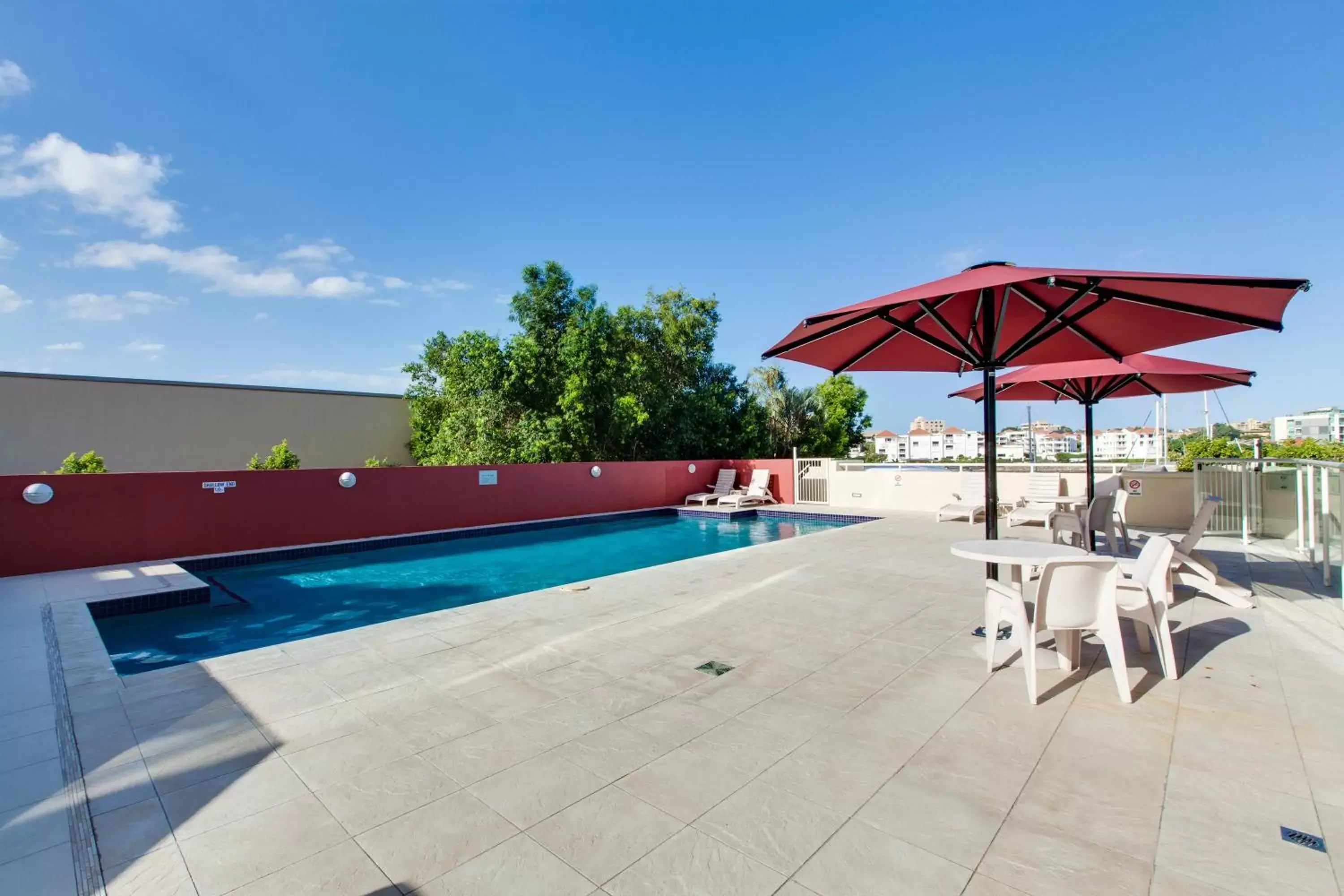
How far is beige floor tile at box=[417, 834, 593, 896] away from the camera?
1.71 metres

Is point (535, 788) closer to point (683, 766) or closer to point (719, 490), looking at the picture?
point (683, 766)

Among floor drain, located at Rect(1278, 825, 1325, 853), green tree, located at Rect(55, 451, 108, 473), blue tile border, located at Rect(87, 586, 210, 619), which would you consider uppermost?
green tree, located at Rect(55, 451, 108, 473)

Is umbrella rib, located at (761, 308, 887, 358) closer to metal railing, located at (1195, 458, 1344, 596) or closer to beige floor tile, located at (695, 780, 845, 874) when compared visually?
beige floor tile, located at (695, 780, 845, 874)

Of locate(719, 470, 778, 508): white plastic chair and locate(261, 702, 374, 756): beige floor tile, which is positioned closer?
locate(261, 702, 374, 756): beige floor tile

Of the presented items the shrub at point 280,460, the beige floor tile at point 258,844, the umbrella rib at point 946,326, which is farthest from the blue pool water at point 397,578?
the shrub at point 280,460

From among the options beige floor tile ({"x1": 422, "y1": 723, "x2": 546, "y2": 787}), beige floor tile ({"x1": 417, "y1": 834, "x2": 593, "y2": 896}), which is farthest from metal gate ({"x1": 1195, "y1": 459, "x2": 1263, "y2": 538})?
beige floor tile ({"x1": 417, "y1": 834, "x2": 593, "y2": 896})

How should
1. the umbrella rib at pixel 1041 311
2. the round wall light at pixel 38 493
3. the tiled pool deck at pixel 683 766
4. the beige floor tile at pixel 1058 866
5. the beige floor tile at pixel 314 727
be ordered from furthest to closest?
the round wall light at pixel 38 493 < the umbrella rib at pixel 1041 311 < the beige floor tile at pixel 314 727 < the tiled pool deck at pixel 683 766 < the beige floor tile at pixel 1058 866

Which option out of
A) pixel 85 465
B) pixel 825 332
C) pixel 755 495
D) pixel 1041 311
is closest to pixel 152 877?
pixel 825 332

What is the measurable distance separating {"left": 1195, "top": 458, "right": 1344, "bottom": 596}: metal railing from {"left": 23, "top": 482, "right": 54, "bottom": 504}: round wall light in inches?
518

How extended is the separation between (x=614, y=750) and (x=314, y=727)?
145 cm

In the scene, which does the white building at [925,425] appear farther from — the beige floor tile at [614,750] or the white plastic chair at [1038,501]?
the beige floor tile at [614,750]

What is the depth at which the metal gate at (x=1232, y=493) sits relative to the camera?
24.0 ft

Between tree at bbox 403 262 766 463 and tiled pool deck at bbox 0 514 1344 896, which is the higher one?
tree at bbox 403 262 766 463

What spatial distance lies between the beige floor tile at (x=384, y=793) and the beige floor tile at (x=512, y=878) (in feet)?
1.43
